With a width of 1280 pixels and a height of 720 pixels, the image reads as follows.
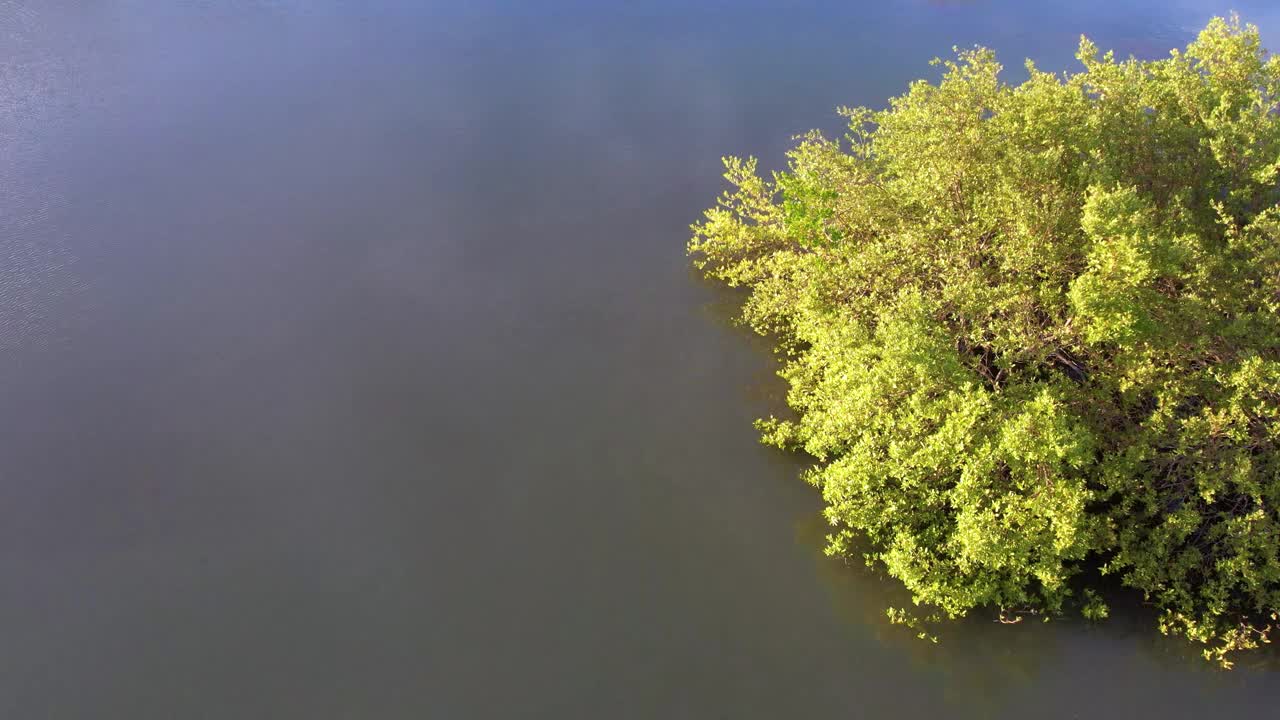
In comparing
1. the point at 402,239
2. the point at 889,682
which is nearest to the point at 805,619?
the point at 889,682

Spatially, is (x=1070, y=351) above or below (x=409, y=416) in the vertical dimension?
above

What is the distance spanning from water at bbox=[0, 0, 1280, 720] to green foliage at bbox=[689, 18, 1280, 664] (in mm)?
1155

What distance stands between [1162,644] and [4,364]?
66.7 ft

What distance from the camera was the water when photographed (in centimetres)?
1256

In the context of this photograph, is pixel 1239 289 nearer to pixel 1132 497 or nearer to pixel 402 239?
pixel 1132 497

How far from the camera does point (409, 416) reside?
16047mm

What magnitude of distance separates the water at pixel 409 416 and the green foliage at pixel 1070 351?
3.79ft

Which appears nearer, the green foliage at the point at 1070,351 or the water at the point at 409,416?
the green foliage at the point at 1070,351

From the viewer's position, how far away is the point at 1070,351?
14.1m

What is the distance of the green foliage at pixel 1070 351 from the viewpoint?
1245 cm

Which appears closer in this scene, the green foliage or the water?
the green foliage

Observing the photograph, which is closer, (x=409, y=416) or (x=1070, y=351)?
(x=1070, y=351)

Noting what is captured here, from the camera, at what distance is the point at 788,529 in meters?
14.6

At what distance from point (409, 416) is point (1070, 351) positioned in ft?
37.3
